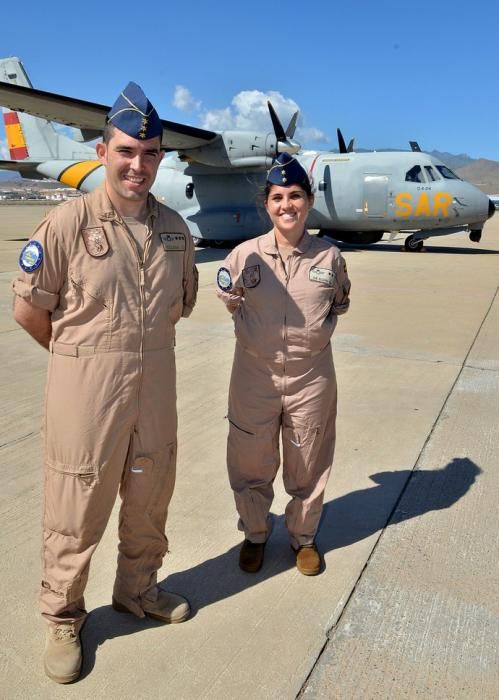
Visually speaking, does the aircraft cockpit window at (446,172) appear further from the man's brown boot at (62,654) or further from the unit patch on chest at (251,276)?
the man's brown boot at (62,654)

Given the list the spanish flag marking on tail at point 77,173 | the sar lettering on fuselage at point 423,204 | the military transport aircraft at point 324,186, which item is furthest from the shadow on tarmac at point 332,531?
the spanish flag marking on tail at point 77,173

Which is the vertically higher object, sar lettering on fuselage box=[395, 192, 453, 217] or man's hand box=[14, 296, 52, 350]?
sar lettering on fuselage box=[395, 192, 453, 217]

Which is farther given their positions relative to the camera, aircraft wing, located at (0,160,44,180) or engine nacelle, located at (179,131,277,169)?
aircraft wing, located at (0,160,44,180)

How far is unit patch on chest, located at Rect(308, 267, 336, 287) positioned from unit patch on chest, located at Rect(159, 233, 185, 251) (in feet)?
1.94

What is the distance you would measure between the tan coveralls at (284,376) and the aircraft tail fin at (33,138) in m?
17.5

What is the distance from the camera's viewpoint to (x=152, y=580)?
2.21m

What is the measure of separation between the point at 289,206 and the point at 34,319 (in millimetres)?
1084

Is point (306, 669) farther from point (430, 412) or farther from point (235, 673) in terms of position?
point (430, 412)

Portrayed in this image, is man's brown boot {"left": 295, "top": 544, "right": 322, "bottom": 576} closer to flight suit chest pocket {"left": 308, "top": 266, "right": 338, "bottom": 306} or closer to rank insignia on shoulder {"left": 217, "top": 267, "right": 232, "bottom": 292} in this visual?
flight suit chest pocket {"left": 308, "top": 266, "right": 338, "bottom": 306}

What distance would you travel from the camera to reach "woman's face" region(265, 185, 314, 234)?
90.4 inches

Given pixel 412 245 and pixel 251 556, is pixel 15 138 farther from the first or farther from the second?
pixel 251 556

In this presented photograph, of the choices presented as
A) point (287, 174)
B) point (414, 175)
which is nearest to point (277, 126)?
point (414, 175)

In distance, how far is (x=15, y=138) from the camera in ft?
59.8

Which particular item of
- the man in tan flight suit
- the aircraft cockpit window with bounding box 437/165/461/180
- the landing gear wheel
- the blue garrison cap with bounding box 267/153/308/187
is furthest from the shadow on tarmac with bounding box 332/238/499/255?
the man in tan flight suit
